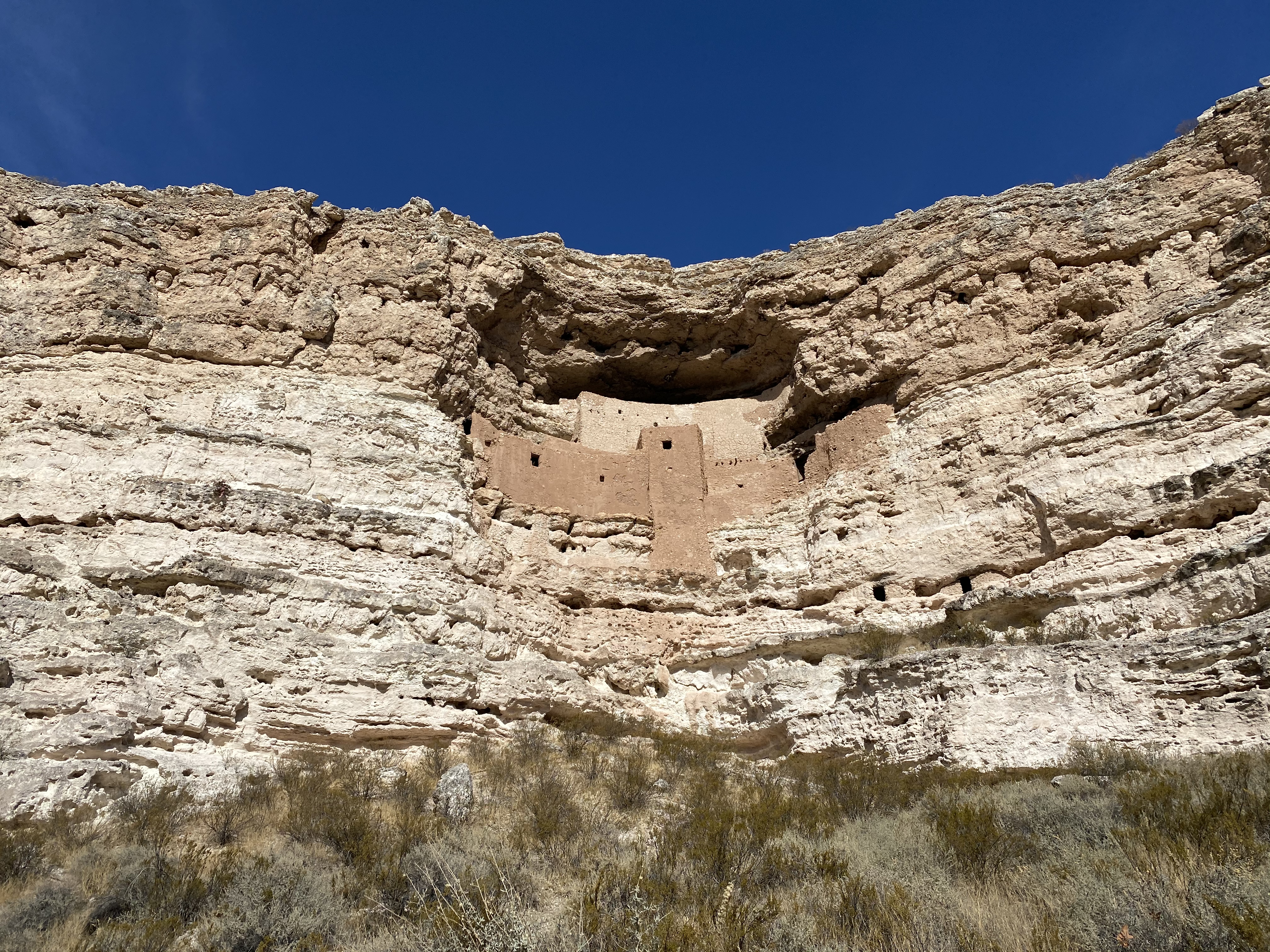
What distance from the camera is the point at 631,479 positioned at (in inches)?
607

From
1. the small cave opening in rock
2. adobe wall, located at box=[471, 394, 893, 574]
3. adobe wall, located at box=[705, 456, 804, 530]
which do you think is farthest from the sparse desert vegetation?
the small cave opening in rock

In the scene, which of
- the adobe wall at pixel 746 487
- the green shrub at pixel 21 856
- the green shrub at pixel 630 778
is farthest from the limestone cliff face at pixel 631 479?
the green shrub at pixel 630 778

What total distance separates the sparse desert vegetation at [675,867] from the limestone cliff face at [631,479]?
1449 mm

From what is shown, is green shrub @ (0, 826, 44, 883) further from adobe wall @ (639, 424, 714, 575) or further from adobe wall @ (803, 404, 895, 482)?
adobe wall @ (803, 404, 895, 482)

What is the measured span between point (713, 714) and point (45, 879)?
8315 millimetres

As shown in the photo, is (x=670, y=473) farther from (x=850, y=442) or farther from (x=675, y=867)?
(x=675, y=867)

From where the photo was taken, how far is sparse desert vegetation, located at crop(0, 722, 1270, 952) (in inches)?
188

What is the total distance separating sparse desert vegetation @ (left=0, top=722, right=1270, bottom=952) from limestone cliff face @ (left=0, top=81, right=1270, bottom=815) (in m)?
1.45

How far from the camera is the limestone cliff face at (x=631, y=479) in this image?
968 cm

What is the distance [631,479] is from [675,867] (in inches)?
381

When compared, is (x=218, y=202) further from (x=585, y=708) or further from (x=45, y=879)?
(x=45, y=879)

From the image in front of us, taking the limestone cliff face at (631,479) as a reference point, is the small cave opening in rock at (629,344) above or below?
above

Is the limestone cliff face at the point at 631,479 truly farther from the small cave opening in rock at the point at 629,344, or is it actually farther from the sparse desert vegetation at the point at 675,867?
the sparse desert vegetation at the point at 675,867

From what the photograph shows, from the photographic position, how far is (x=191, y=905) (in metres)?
5.50
